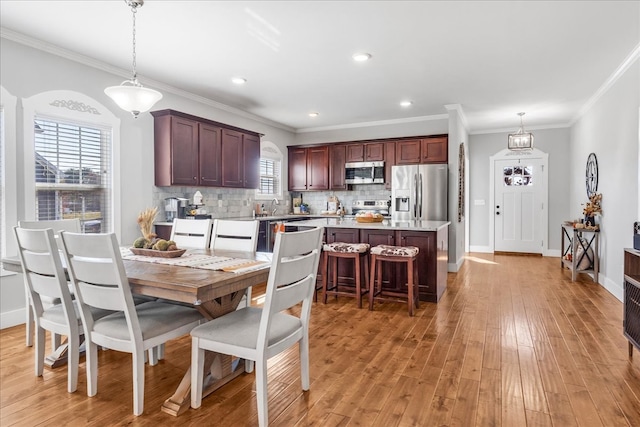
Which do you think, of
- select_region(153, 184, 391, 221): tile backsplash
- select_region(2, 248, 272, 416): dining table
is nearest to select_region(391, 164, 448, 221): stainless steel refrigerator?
select_region(153, 184, 391, 221): tile backsplash

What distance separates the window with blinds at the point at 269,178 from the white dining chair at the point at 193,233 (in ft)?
11.9

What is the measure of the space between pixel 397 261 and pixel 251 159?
3.08m

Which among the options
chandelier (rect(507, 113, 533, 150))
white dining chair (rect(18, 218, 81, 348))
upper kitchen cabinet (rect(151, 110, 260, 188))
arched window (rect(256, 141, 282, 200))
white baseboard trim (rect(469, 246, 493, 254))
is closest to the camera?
white dining chair (rect(18, 218, 81, 348))

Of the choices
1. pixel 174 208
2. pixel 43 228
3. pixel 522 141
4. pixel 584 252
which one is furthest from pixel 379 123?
pixel 43 228

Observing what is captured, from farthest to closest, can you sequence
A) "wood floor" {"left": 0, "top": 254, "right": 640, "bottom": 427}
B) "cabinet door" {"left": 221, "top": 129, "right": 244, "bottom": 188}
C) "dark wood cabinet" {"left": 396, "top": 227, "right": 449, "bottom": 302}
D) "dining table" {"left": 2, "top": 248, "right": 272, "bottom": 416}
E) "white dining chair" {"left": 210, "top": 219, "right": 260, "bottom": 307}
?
"cabinet door" {"left": 221, "top": 129, "right": 244, "bottom": 188}
"dark wood cabinet" {"left": 396, "top": 227, "right": 449, "bottom": 302}
"white dining chair" {"left": 210, "top": 219, "right": 260, "bottom": 307}
"wood floor" {"left": 0, "top": 254, "right": 640, "bottom": 427}
"dining table" {"left": 2, "top": 248, "right": 272, "bottom": 416}

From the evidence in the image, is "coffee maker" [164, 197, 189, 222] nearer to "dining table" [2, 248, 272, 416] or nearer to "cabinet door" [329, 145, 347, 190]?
"dining table" [2, 248, 272, 416]

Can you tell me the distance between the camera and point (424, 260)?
418 centimetres

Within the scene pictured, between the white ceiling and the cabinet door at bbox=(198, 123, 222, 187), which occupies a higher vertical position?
the white ceiling

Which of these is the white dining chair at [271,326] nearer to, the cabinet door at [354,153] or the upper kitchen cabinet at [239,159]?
the upper kitchen cabinet at [239,159]

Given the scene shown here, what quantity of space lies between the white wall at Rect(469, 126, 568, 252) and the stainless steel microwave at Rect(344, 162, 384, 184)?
2611 millimetres

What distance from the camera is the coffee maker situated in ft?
15.4

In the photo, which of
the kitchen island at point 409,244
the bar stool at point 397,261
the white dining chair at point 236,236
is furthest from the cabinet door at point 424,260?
the white dining chair at point 236,236

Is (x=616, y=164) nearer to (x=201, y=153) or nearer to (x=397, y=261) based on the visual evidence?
(x=397, y=261)

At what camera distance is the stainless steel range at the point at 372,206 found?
6.89 meters
